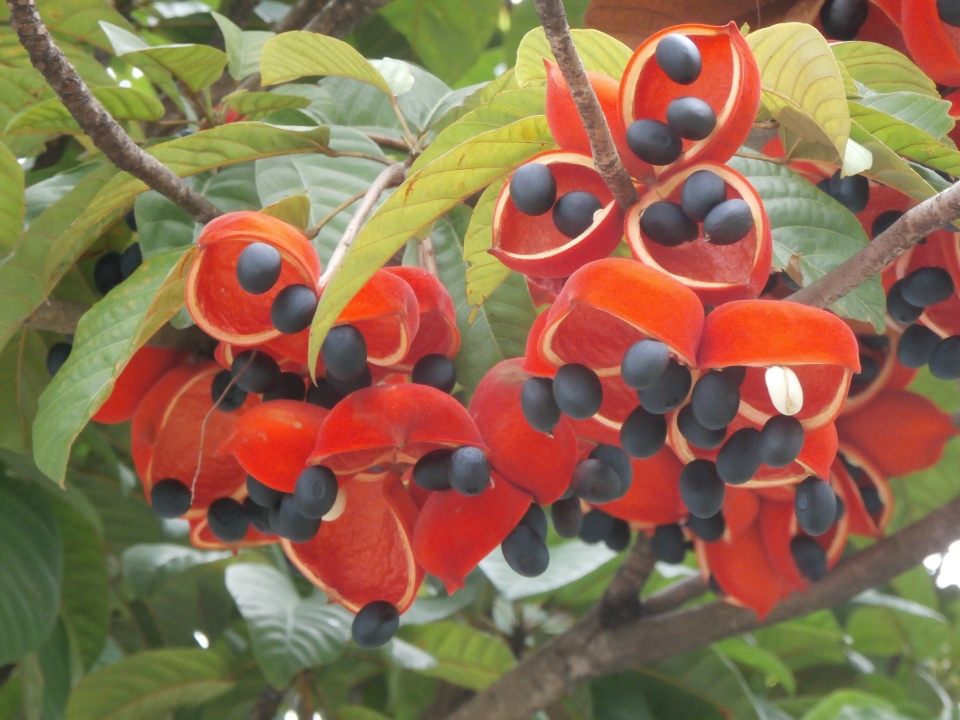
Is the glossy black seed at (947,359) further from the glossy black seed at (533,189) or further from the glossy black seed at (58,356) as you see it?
the glossy black seed at (58,356)

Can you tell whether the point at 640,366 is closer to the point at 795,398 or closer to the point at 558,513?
the point at 795,398

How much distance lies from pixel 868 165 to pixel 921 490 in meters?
1.01

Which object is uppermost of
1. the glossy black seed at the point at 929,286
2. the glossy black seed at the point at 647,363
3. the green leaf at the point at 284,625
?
the glossy black seed at the point at 647,363

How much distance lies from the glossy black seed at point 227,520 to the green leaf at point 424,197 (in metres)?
0.29

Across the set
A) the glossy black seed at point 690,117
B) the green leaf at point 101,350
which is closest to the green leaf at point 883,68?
the glossy black seed at point 690,117

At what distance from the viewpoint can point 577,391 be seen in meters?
0.66

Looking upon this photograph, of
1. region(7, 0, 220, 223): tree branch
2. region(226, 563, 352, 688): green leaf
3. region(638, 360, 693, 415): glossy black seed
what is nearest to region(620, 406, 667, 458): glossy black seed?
region(638, 360, 693, 415): glossy black seed

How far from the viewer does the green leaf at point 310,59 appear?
3.39ft

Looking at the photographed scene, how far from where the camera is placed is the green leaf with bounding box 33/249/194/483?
2.70 feet

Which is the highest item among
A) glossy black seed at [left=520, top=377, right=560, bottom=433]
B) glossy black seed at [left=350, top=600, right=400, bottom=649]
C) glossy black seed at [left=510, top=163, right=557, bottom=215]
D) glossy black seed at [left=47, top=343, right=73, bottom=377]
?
glossy black seed at [left=510, top=163, right=557, bottom=215]

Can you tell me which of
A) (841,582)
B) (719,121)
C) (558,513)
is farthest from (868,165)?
(841,582)

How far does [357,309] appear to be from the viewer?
0.73 m

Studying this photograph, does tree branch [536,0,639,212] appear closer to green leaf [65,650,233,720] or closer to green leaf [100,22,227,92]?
green leaf [100,22,227,92]

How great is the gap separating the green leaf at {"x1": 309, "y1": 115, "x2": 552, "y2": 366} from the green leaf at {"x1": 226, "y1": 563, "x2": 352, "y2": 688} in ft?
2.64
